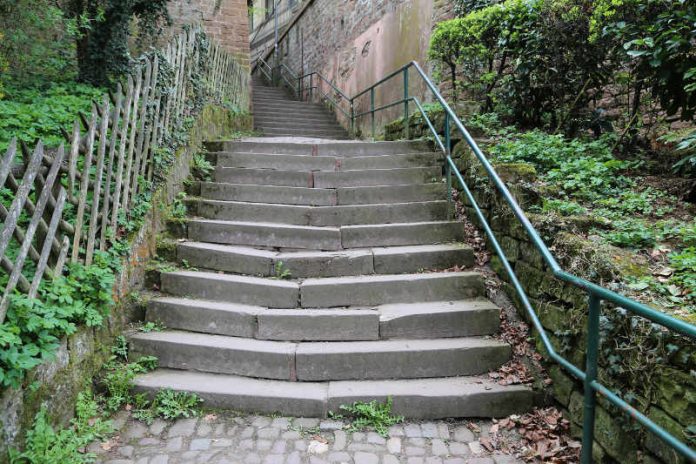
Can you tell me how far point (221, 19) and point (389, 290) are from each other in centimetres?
984

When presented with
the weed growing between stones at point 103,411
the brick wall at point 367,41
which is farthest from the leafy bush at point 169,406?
the brick wall at point 367,41

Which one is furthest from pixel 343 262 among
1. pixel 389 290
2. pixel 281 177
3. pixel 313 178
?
pixel 281 177

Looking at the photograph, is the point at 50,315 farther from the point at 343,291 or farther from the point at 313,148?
the point at 313,148

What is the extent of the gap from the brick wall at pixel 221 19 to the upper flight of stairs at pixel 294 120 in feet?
4.47

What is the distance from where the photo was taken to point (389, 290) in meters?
3.18

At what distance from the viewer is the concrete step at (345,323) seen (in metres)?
2.93

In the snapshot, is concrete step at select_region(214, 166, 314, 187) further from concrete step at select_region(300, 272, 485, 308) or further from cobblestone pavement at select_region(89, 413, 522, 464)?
cobblestone pavement at select_region(89, 413, 522, 464)

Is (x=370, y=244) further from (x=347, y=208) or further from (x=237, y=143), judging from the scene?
(x=237, y=143)

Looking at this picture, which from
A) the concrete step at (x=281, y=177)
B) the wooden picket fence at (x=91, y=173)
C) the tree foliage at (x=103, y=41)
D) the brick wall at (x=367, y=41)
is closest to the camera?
the wooden picket fence at (x=91, y=173)

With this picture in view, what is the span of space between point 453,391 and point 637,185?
2.23 m

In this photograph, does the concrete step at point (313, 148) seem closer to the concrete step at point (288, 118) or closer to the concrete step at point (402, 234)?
the concrete step at point (402, 234)

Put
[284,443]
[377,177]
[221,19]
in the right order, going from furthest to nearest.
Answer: [221,19] → [377,177] → [284,443]

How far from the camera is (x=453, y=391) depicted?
2514mm

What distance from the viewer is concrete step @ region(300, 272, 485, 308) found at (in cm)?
317
